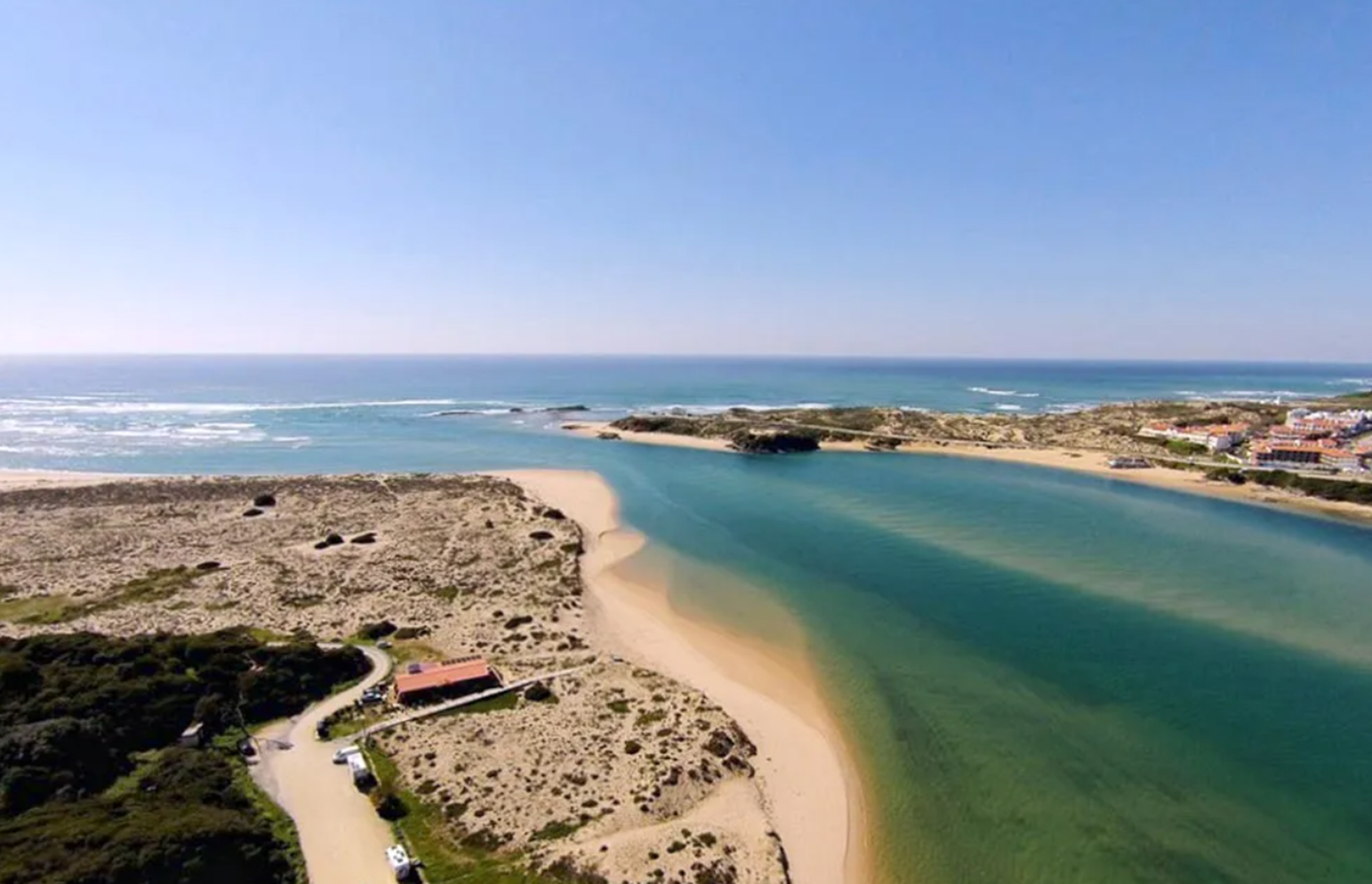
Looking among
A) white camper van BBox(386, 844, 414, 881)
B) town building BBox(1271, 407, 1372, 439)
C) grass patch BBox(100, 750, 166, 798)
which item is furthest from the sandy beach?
town building BBox(1271, 407, 1372, 439)

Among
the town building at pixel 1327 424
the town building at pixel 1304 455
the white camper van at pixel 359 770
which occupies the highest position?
the town building at pixel 1327 424

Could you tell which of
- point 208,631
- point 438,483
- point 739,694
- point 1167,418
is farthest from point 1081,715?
point 1167,418

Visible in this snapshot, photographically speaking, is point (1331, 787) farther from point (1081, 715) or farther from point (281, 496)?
point (281, 496)

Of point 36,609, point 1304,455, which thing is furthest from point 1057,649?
point 1304,455

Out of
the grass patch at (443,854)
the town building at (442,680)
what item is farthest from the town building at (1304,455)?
the grass patch at (443,854)

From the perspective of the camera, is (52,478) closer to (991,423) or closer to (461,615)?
(461,615)

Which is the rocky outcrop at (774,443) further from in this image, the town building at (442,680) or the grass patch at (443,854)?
the grass patch at (443,854)
